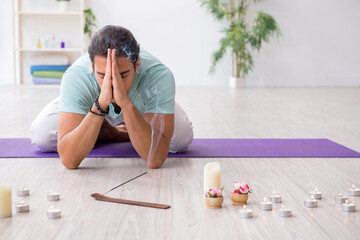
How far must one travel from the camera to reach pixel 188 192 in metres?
1.79

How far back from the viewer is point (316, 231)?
140 centimetres

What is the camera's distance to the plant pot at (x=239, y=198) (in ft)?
5.28

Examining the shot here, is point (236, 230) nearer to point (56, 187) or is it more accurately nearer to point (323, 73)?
point (56, 187)

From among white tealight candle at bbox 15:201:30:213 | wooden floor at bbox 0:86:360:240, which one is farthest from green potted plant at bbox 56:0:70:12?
white tealight candle at bbox 15:201:30:213

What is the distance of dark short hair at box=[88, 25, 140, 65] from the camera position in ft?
5.86

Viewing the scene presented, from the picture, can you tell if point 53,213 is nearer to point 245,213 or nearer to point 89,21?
point 245,213

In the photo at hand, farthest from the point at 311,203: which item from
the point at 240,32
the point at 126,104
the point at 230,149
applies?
the point at 240,32

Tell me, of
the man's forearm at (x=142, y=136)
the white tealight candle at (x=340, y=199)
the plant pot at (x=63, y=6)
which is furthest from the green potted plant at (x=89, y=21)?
the white tealight candle at (x=340, y=199)

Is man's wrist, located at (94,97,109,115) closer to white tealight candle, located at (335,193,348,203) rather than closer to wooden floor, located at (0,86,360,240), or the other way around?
wooden floor, located at (0,86,360,240)

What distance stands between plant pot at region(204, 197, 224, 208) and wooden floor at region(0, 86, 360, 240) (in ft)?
0.08

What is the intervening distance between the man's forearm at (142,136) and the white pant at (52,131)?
1.02ft

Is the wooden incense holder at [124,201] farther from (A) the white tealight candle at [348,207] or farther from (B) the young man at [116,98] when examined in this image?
(A) the white tealight candle at [348,207]

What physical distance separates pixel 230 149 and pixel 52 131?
2.78 ft

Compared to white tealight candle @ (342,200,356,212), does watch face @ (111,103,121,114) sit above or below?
above
